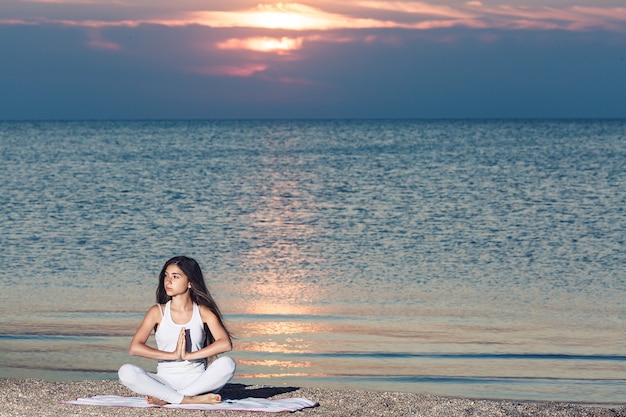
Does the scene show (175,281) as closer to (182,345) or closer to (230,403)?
(182,345)

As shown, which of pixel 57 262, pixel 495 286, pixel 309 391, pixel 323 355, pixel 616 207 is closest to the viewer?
pixel 309 391

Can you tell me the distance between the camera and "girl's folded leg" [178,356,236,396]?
7910 millimetres

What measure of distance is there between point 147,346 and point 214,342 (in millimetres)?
542

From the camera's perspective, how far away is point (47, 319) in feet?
42.2

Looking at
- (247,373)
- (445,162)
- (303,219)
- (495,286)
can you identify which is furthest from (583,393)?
(445,162)

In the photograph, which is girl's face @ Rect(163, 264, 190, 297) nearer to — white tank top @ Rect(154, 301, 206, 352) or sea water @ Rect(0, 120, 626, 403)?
white tank top @ Rect(154, 301, 206, 352)

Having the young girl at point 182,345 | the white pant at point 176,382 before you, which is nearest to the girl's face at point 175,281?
the young girl at point 182,345

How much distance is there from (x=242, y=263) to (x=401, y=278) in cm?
340

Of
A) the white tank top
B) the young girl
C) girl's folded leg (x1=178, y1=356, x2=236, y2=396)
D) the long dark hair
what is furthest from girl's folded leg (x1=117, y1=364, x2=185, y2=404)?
the long dark hair

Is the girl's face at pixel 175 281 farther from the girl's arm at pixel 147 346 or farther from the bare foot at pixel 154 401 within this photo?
the bare foot at pixel 154 401

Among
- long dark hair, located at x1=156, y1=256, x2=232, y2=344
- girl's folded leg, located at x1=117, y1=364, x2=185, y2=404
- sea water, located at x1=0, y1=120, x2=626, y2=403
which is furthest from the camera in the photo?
sea water, located at x1=0, y1=120, x2=626, y2=403

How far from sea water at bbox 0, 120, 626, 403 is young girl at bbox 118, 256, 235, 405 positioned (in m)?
2.00

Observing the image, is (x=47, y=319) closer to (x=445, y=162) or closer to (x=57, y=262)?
(x=57, y=262)

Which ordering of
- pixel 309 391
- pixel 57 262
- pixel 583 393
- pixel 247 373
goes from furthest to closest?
pixel 57 262 < pixel 247 373 < pixel 583 393 < pixel 309 391
